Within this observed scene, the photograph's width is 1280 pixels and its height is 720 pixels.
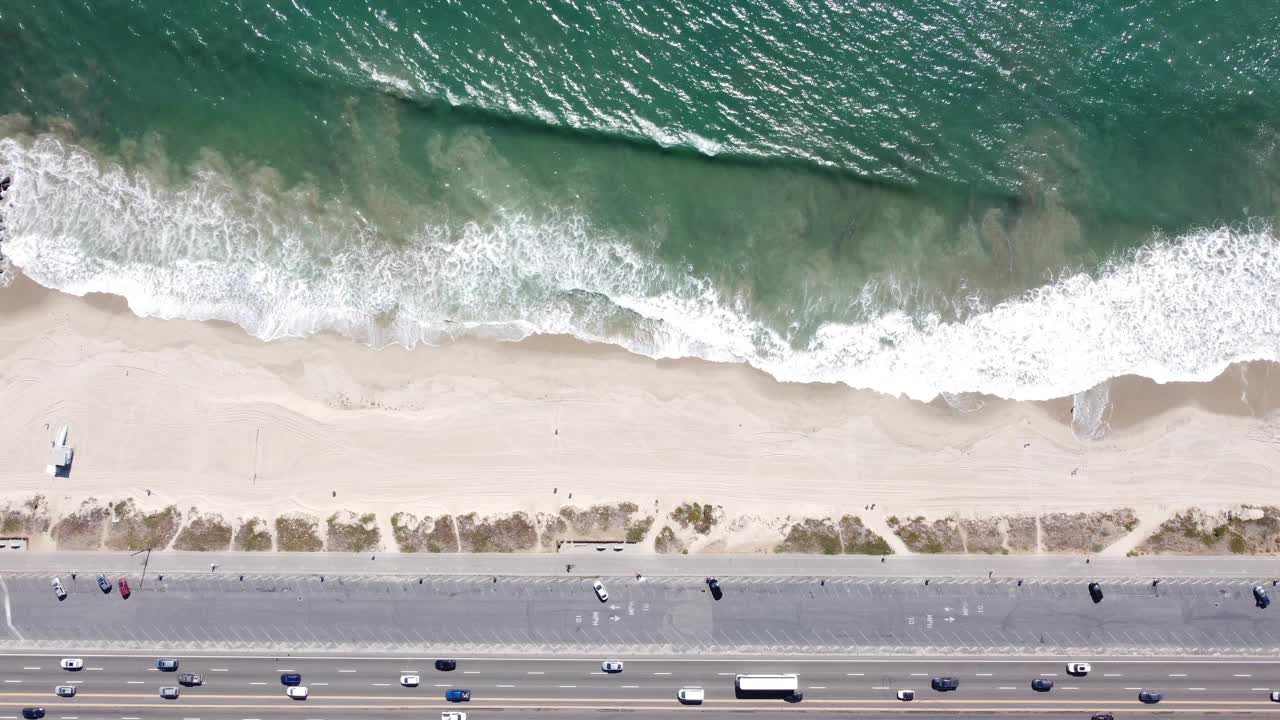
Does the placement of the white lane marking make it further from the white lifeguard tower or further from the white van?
the white van

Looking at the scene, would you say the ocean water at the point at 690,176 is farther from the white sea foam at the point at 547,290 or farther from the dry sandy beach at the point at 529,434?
the dry sandy beach at the point at 529,434

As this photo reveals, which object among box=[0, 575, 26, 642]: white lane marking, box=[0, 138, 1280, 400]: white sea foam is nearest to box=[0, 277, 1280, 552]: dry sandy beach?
box=[0, 138, 1280, 400]: white sea foam

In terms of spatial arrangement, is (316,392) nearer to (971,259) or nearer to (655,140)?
(655,140)

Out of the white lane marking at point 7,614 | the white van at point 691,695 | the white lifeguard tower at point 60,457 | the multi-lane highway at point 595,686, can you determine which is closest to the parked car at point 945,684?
the multi-lane highway at point 595,686

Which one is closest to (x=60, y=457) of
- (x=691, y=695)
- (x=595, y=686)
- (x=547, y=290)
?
(x=547, y=290)

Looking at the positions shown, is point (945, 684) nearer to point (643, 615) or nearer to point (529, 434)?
point (643, 615)

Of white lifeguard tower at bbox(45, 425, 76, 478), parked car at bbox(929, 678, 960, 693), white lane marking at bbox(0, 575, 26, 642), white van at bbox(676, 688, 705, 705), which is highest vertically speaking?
white lifeguard tower at bbox(45, 425, 76, 478)
